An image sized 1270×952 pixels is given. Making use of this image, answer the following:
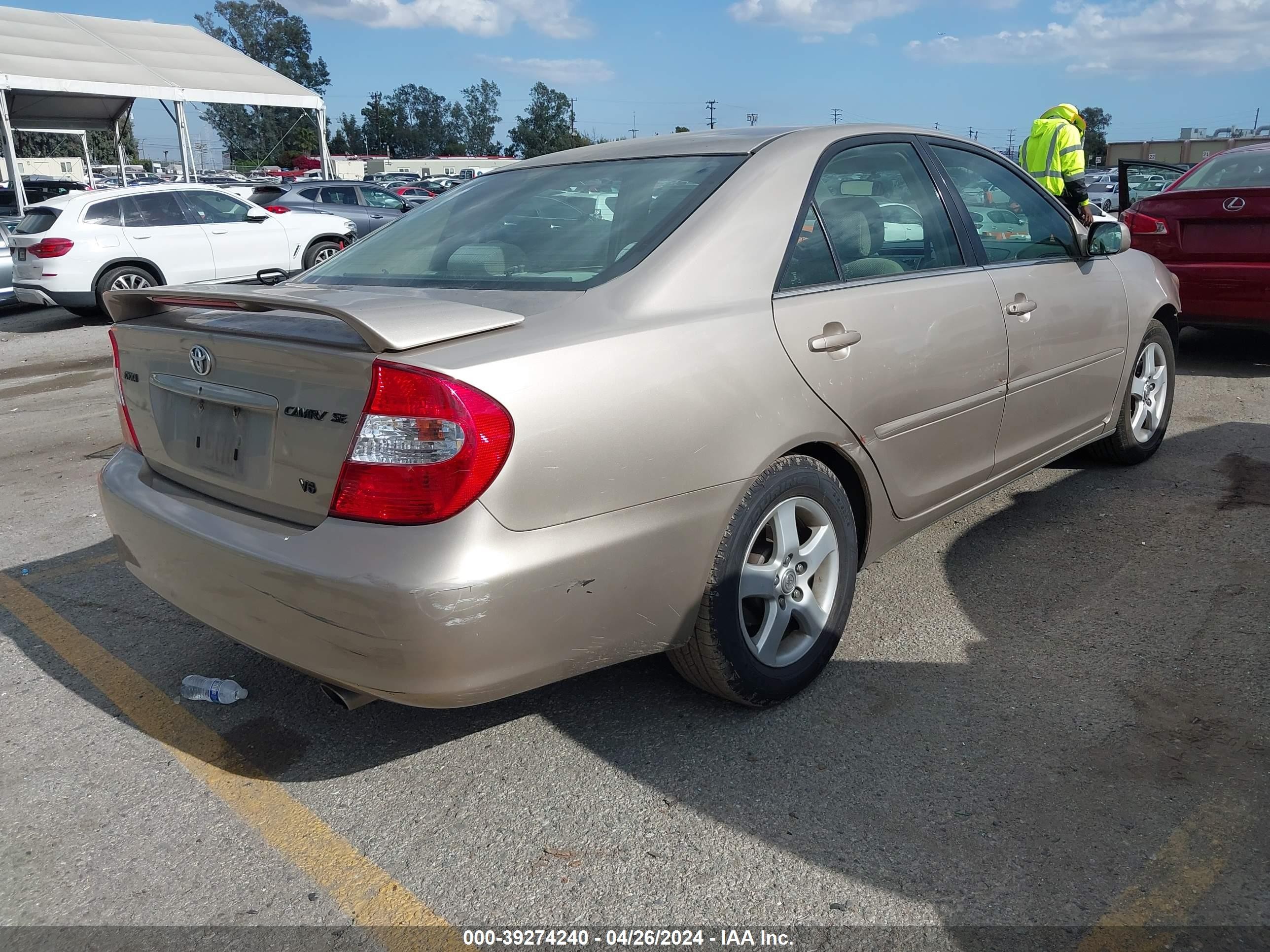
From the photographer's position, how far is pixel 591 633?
2.32 m

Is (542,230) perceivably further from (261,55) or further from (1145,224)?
(261,55)

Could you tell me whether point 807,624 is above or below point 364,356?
below

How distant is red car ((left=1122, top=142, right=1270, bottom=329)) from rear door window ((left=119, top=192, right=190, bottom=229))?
35.2ft

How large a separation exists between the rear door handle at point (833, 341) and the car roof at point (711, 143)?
25.2 inches

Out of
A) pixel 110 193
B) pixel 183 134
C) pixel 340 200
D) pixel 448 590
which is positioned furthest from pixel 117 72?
pixel 448 590

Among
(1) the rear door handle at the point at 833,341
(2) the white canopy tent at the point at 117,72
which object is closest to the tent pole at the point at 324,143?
(2) the white canopy tent at the point at 117,72

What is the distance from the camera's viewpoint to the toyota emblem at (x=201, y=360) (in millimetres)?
2490

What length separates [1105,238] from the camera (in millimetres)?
4129

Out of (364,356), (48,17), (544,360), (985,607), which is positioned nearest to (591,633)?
(544,360)

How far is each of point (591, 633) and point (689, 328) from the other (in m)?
0.79

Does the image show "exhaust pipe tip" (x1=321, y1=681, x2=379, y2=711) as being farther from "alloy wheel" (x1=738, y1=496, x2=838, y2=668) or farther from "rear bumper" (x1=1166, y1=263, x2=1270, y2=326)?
"rear bumper" (x1=1166, y1=263, x2=1270, y2=326)

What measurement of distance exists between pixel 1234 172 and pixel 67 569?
7.72 m

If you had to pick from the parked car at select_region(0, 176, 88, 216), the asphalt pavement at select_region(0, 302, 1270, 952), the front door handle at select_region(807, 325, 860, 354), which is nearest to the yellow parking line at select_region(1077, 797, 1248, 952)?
the asphalt pavement at select_region(0, 302, 1270, 952)

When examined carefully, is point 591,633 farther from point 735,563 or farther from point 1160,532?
point 1160,532
